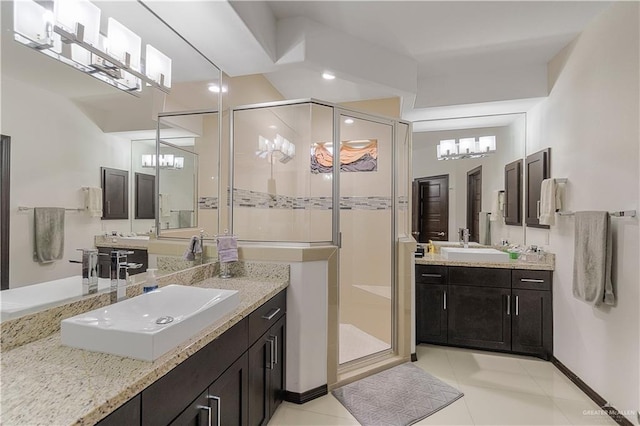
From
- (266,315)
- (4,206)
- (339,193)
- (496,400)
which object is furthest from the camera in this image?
(339,193)

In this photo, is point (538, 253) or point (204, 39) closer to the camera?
point (204, 39)

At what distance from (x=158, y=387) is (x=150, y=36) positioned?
6.44 ft

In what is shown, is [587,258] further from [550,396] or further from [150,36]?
[150,36]

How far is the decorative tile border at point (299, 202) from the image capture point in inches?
100

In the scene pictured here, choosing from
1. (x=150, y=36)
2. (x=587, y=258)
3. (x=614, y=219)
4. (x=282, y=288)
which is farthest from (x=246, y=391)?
(x=614, y=219)

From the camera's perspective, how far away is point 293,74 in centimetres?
281

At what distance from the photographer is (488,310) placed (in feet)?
9.32

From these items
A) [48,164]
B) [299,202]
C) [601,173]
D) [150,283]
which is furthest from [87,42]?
[601,173]

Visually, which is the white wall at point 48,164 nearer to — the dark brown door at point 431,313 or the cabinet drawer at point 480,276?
the dark brown door at point 431,313

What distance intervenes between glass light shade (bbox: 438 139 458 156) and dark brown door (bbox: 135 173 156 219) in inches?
118

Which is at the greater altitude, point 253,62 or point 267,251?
point 253,62

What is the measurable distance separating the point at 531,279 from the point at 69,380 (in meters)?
3.30

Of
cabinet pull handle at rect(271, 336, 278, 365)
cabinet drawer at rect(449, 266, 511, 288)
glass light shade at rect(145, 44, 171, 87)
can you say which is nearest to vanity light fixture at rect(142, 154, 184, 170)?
glass light shade at rect(145, 44, 171, 87)

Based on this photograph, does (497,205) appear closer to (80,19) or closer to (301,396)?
(301,396)
